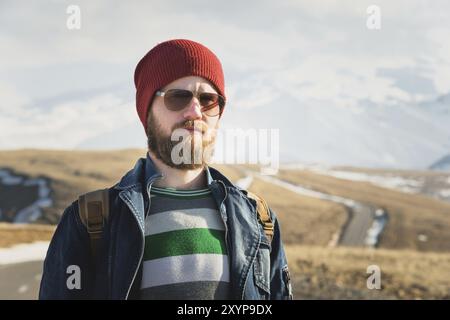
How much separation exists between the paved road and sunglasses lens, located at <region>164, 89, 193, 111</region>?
885 cm

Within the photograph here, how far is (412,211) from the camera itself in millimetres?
87062

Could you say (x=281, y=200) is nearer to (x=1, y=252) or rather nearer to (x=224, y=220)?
(x=1, y=252)

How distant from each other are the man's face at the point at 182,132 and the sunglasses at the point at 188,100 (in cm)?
2

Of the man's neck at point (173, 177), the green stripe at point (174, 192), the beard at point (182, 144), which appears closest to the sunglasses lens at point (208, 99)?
the beard at point (182, 144)

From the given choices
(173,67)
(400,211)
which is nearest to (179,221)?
(173,67)

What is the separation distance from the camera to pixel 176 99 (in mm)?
2846

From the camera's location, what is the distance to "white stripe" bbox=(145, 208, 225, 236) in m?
2.67

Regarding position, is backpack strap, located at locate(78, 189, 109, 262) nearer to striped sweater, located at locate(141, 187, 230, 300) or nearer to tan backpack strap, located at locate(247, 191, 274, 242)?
striped sweater, located at locate(141, 187, 230, 300)

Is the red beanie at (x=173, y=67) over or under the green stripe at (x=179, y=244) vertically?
over

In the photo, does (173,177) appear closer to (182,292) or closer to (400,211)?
(182,292)

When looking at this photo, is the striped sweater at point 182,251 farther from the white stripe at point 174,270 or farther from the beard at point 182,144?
the beard at point 182,144

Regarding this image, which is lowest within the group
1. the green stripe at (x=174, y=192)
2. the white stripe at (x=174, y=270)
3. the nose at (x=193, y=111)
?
the white stripe at (x=174, y=270)

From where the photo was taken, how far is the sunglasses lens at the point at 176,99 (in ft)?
9.27

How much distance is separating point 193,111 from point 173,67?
323 mm
